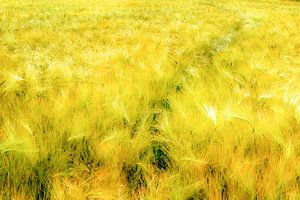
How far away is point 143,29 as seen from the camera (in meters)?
7.11

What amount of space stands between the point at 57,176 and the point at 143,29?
6.07 metres

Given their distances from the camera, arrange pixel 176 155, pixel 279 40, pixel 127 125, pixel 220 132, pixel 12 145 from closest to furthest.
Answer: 1. pixel 12 145
2. pixel 176 155
3. pixel 220 132
4. pixel 127 125
5. pixel 279 40

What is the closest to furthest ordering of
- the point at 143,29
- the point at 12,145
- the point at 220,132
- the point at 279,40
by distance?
the point at 12,145, the point at 220,132, the point at 279,40, the point at 143,29

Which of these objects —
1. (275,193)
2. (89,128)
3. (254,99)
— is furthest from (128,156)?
(254,99)

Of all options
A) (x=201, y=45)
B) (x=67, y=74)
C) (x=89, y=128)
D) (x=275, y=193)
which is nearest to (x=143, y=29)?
(x=201, y=45)

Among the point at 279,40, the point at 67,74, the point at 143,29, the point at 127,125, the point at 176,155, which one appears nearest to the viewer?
the point at 176,155

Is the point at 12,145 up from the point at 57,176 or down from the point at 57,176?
up

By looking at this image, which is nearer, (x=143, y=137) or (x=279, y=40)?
(x=143, y=137)

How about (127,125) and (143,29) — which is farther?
(143,29)

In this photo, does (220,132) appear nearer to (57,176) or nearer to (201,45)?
(57,176)

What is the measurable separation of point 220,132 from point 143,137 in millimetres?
392

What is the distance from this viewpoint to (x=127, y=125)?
180cm

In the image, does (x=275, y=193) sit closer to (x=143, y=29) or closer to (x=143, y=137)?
(x=143, y=137)

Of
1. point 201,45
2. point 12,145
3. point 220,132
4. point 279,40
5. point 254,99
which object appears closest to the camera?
point 12,145
